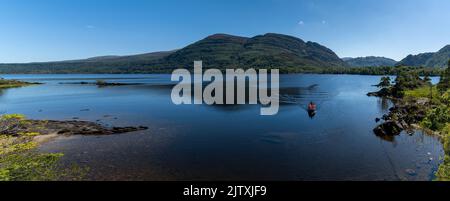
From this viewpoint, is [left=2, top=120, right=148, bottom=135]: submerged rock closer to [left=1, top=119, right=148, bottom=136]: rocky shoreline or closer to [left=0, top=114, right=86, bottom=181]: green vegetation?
[left=1, top=119, right=148, bottom=136]: rocky shoreline

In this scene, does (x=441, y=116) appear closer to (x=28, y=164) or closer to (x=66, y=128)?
(x=28, y=164)

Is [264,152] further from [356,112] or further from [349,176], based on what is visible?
[356,112]

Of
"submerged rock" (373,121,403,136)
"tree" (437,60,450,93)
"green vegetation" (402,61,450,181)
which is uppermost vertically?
"tree" (437,60,450,93)

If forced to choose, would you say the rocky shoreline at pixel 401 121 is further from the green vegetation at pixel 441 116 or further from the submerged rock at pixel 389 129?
the green vegetation at pixel 441 116

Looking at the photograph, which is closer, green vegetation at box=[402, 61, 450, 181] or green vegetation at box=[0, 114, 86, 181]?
green vegetation at box=[402, 61, 450, 181]

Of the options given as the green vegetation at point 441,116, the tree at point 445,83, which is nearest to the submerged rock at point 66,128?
the green vegetation at point 441,116

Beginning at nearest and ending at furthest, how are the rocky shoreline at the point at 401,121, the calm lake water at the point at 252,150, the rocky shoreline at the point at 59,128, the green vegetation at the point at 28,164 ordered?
1. the green vegetation at the point at 28,164
2. the calm lake water at the point at 252,150
3. the rocky shoreline at the point at 59,128
4. the rocky shoreline at the point at 401,121

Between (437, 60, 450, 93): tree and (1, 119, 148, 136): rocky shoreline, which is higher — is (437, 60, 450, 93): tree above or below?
above

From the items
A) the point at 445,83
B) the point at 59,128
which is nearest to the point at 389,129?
the point at 445,83

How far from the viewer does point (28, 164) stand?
121ft

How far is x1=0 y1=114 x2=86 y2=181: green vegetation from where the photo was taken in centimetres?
3322

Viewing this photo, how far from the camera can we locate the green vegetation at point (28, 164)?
33.2 metres

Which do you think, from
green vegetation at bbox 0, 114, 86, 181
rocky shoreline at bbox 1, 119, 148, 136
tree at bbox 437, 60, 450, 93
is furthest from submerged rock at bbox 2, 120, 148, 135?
tree at bbox 437, 60, 450, 93

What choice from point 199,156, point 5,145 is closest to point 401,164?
point 199,156
